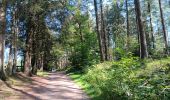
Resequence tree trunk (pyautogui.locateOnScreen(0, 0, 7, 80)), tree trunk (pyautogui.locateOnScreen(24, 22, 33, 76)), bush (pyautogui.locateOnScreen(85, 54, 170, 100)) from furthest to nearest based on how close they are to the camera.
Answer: tree trunk (pyautogui.locateOnScreen(24, 22, 33, 76))
tree trunk (pyautogui.locateOnScreen(0, 0, 7, 80))
bush (pyautogui.locateOnScreen(85, 54, 170, 100))

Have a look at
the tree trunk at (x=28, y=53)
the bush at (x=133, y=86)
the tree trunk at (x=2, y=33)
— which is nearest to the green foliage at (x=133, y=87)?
the bush at (x=133, y=86)

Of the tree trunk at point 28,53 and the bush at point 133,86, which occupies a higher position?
the tree trunk at point 28,53

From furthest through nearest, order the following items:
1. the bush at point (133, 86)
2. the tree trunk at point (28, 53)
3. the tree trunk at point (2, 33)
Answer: the tree trunk at point (28, 53) → the tree trunk at point (2, 33) → the bush at point (133, 86)

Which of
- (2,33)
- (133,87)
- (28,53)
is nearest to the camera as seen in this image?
(133,87)

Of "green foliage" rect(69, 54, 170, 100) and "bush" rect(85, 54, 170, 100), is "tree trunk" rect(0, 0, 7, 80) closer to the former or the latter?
Answer: "green foliage" rect(69, 54, 170, 100)

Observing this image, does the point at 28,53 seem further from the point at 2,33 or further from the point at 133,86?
the point at 133,86

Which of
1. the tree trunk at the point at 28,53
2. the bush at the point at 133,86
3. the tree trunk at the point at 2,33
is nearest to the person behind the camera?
the bush at the point at 133,86

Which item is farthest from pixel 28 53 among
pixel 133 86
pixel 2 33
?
pixel 133 86

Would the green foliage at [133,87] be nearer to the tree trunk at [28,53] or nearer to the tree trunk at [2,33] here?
the tree trunk at [2,33]

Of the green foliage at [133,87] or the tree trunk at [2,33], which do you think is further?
the tree trunk at [2,33]

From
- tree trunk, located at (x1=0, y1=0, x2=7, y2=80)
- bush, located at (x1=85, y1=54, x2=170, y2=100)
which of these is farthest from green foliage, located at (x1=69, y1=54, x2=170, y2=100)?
tree trunk, located at (x1=0, y1=0, x2=7, y2=80)

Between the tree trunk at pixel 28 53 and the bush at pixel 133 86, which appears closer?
the bush at pixel 133 86

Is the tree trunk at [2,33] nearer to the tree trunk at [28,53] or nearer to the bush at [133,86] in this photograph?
the bush at [133,86]

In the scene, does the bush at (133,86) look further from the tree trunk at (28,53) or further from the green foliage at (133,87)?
the tree trunk at (28,53)
